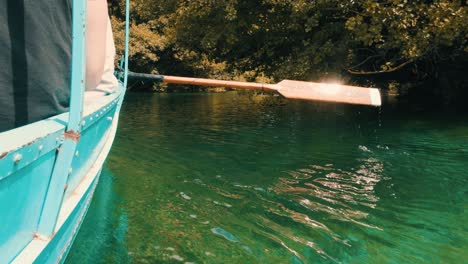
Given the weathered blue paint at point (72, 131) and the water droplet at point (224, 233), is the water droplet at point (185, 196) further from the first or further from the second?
the weathered blue paint at point (72, 131)

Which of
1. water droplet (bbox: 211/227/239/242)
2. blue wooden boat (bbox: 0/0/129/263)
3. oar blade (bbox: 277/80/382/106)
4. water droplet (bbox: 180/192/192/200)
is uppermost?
oar blade (bbox: 277/80/382/106)

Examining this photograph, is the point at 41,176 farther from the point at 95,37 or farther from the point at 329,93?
the point at 329,93

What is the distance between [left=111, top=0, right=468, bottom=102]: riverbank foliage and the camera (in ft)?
43.7

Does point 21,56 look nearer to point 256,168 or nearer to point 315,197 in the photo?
point 315,197

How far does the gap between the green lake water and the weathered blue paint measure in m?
2.22

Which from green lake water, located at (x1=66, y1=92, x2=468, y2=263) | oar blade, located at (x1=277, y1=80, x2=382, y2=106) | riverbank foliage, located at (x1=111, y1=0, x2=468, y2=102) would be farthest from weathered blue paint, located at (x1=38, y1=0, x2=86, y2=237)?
riverbank foliage, located at (x1=111, y1=0, x2=468, y2=102)

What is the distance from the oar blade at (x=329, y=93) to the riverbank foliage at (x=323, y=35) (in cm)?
667

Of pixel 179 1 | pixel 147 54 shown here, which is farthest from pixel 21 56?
pixel 147 54

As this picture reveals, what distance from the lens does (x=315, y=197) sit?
727 cm

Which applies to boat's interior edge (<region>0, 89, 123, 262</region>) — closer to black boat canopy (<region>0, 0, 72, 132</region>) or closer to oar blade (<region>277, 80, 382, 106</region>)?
black boat canopy (<region>0, 0, 72, 132</region>)

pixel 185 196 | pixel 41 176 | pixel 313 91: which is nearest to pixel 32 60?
pixel 41 176

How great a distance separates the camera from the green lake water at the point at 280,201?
5277mm

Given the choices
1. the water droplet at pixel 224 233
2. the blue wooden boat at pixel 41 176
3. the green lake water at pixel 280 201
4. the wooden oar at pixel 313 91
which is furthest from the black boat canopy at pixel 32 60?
the wooden oar at pixel 313 91

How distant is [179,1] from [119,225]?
15539 millimetres
